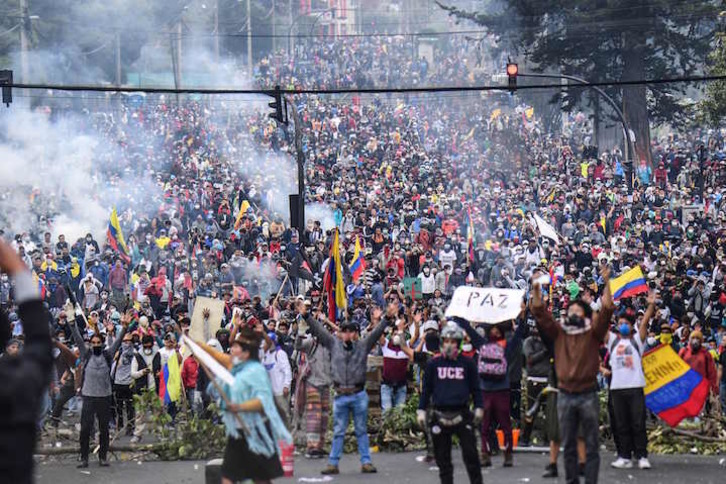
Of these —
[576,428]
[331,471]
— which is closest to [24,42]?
[331,471]

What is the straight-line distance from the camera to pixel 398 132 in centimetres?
4444

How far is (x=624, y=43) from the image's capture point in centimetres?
4334

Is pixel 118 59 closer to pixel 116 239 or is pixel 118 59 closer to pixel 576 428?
pixel 116 239

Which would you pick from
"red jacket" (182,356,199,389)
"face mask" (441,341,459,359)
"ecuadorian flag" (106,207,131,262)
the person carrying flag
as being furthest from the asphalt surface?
"ecuadorian flag" (106,207,131,262)

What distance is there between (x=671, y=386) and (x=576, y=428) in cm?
244

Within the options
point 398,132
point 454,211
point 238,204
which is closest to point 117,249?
point 238,204

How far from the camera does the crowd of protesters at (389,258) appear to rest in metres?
11.7

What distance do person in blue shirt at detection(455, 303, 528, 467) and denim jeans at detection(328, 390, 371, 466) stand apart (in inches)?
42.1

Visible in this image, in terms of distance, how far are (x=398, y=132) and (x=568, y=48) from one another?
21.2ft

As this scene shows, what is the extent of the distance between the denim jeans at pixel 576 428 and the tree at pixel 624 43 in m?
33.8

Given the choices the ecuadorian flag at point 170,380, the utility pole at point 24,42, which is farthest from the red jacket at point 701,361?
the utility pole at point 24,42

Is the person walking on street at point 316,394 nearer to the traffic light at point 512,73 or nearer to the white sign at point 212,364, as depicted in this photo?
the white sign at point 212,364

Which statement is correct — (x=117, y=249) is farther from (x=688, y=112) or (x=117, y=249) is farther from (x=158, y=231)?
(x=688, y=112)

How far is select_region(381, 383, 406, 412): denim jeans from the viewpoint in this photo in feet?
44.0
